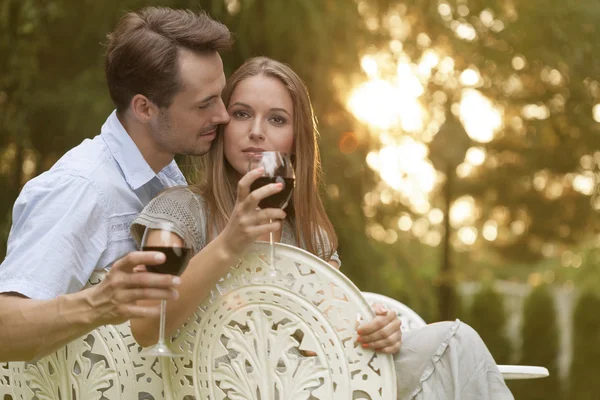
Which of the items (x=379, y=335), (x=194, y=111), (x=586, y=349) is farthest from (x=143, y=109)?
(x=586, y=349)

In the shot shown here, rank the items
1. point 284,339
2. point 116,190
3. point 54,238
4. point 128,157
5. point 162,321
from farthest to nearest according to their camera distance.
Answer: point 128,157 → point 116,190 → point 54,238 → point 284,339 → point 162,321

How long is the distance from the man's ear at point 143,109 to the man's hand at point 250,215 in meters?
1.04

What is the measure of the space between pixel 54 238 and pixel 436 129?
5952mm

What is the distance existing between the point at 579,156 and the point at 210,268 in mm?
7307

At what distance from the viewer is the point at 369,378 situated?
2.21 m

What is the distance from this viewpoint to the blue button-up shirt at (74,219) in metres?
2.35

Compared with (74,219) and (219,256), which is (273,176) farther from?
(74,219)

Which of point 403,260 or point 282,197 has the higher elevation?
point 403,260

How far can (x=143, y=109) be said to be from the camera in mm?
3008

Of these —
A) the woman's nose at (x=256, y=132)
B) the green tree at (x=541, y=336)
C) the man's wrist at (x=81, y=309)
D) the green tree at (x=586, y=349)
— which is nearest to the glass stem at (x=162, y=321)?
the man's wrist at (x=81, y=309)

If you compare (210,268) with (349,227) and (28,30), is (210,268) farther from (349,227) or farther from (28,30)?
(28,30)

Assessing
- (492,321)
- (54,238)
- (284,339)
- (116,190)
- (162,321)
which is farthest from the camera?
(492,321)

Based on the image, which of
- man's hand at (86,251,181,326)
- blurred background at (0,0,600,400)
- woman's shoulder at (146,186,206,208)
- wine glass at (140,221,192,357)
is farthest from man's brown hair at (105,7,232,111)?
blurred background at (0,0,600,400)

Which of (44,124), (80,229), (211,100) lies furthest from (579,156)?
(80,229)
